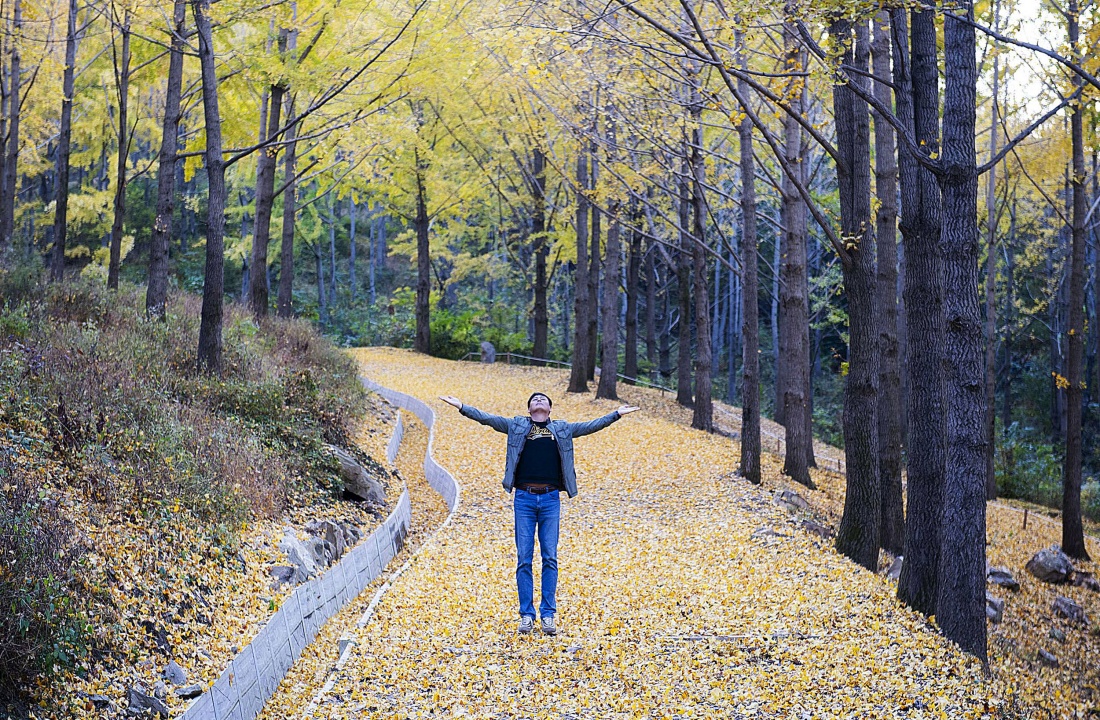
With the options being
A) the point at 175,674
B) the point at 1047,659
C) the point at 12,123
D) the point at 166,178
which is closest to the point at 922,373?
the point at 1047,659

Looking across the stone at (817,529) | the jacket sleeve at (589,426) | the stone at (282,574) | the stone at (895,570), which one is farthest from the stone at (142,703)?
the stone at (817,529)

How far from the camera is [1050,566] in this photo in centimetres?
1395

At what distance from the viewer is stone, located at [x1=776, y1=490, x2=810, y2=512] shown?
12.2 m

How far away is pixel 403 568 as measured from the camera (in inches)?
361

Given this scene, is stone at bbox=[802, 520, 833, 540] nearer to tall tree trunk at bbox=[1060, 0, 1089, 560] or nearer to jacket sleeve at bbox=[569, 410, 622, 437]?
jacket sleeve at bbox=[569, 410, 622, 437]

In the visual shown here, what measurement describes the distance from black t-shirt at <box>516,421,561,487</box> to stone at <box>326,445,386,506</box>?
450 cm

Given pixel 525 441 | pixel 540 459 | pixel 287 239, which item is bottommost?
pixel 540 459

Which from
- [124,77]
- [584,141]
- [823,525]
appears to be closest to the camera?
[823,525]

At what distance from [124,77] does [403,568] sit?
12022 millimetres

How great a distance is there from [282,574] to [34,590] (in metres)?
2.83

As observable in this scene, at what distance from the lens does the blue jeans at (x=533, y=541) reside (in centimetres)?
712

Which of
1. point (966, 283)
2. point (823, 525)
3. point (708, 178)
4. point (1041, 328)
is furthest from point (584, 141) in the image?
point (1041, 328)

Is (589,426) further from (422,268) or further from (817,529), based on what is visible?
(422,268)

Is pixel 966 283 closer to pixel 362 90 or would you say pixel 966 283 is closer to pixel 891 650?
pixel 891 650
